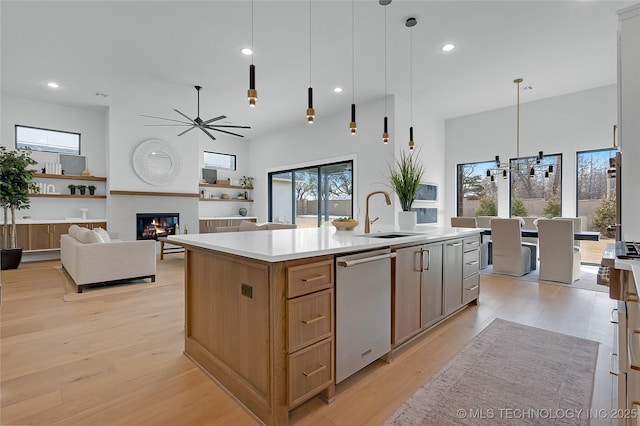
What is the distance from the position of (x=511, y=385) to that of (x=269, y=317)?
158cm

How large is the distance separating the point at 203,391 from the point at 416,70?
493 cm

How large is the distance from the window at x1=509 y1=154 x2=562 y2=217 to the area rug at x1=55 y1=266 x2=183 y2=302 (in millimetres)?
6772

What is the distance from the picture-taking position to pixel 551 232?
4.44 metres

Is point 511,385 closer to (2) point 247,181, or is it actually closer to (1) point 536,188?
(1) point 536,188

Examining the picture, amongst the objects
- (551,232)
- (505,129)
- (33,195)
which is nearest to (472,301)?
(551,232)

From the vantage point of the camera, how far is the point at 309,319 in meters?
1.60

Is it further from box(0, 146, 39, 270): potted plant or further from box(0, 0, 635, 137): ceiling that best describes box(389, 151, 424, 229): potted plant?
box(0, 146, 39, 270): potted plant

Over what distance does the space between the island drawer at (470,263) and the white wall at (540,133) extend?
395 cm

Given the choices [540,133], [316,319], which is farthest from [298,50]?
[540,133]

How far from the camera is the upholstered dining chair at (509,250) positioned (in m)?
4.73

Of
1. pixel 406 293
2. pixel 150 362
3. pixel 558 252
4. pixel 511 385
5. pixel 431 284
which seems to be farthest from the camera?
pixel 558 252

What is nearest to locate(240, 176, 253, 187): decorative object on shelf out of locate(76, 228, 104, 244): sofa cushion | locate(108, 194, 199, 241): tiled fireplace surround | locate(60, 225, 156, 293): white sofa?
locate(108, 194, 199, 241): tiled fireplace surround

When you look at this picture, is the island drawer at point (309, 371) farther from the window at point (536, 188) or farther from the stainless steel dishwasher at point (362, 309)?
the window at point (536, 188)

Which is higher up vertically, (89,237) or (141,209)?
(141,209)
